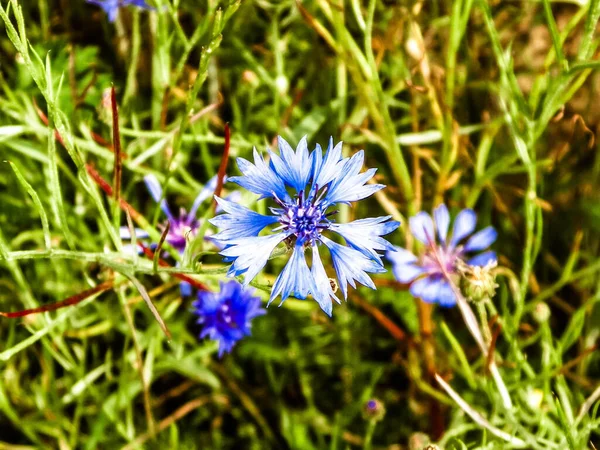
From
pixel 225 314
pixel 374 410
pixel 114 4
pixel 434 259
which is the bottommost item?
pixel 374 410

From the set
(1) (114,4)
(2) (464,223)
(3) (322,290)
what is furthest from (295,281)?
(1) (114,4)

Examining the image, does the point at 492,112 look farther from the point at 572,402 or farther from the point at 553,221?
the point at 572,402

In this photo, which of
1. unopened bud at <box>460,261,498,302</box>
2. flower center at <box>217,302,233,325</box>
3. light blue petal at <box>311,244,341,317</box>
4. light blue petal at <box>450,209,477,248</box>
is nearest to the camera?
light blue petal at <box>311,244,341,317</box>

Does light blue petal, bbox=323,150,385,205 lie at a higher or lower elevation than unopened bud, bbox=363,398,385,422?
higher

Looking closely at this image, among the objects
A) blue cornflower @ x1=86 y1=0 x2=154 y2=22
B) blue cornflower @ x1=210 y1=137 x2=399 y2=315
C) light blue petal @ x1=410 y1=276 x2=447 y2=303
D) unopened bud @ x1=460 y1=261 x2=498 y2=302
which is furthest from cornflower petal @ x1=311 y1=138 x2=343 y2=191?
blue cornflower @ x1=86 y1=0 x2=154 y2=22

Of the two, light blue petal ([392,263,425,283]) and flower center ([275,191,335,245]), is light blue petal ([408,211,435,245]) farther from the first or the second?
flower center ([275,191,335,245])

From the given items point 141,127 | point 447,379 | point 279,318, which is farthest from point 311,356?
point 141,127

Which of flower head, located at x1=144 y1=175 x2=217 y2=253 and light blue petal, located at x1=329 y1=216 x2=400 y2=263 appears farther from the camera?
flower head, located at x1=144 y1=175 x2=217 y2=253

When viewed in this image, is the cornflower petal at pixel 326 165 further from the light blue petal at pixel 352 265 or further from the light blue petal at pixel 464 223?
the light blue petal at pixel 464 223

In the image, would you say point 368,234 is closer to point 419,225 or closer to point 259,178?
point 259,178
